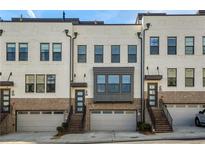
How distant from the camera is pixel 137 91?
2080 cm

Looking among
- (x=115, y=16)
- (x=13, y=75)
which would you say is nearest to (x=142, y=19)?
(x=115, y=16)

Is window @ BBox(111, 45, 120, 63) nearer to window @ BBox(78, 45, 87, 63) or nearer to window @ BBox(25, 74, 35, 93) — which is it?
window @ BBox(78, 45, 87, 63)

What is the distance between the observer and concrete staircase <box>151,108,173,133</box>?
18438 mm

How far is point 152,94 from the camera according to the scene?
20641 millimetres

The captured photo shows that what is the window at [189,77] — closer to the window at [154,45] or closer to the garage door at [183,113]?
the garage door at [183,113]

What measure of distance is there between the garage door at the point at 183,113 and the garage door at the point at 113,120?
6.61 ft

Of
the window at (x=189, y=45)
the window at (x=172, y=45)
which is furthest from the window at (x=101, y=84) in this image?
the window at (x=189, y=45)

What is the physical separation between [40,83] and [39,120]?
1886 millimetres

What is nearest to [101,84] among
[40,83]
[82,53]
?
[82,53]

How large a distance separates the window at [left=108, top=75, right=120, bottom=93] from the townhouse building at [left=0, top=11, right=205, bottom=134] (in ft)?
0.17

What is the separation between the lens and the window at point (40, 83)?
20734 millimetres

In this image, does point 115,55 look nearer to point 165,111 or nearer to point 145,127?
point 165,111

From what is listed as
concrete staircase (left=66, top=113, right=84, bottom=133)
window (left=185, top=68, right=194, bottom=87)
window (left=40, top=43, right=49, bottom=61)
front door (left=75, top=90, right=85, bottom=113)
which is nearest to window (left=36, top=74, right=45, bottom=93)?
window (left=40, top=43, right=49, bottom=61)
